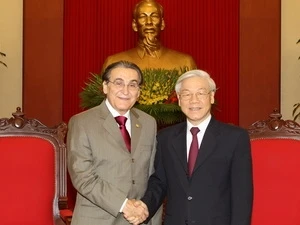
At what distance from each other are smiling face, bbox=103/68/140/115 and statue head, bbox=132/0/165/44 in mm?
2681

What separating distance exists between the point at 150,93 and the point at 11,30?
239 centimetres

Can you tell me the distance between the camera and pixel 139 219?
2645 mm

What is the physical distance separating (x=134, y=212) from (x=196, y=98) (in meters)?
0.53

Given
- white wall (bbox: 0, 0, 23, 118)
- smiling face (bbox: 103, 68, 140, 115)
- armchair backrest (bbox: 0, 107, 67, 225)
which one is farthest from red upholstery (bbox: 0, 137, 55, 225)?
white wall (bbox: 0, 0, 23, 118)

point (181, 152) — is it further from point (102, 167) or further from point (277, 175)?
point (277, 175)

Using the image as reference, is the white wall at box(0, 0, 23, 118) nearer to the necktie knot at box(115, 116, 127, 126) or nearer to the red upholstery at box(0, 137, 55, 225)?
the red upholstery at box(0, 137, 55, 225)

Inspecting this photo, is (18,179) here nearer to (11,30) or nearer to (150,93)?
(150,93)

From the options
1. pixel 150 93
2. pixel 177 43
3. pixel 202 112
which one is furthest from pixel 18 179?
pixel 177 43

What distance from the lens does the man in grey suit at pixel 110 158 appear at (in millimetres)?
2623

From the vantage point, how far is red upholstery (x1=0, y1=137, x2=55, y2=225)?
340 cm

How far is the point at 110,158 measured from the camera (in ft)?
8.70

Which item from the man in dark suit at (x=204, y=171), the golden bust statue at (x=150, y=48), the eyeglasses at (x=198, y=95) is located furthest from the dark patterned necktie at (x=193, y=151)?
the golden bust statue at (x=150, y=48)

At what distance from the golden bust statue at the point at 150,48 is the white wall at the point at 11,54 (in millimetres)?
959

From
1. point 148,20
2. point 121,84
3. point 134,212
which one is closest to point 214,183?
point 134,212
